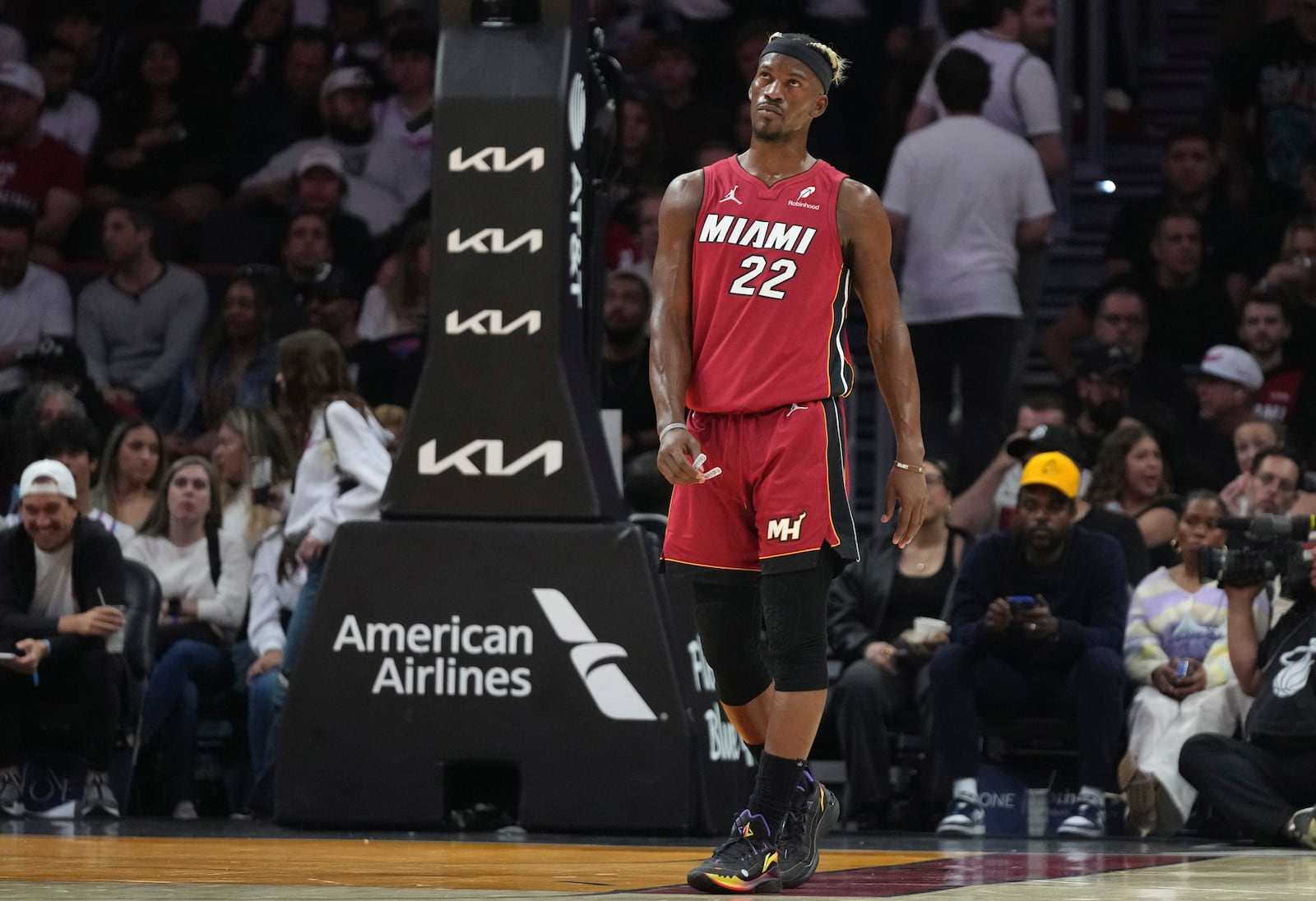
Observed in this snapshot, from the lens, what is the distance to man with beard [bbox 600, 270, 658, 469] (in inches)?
404

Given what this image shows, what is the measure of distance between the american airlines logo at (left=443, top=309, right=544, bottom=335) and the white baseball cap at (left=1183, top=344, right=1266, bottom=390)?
4115mm

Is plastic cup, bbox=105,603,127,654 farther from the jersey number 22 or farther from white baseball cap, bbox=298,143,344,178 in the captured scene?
A: the jersey number 22

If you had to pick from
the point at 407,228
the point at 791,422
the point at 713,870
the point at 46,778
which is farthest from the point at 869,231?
the point at 407,228

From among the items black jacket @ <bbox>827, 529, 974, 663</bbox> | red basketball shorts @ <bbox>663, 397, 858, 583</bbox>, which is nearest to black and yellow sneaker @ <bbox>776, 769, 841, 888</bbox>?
red basketball shorts @ <bbox>663, 397, 858, 583</bbox>

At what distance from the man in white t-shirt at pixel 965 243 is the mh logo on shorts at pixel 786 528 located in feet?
16.3

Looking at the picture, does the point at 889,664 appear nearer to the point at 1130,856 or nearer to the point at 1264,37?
the point at 1130,856

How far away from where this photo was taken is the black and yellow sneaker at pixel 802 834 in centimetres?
513

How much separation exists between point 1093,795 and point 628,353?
128 inches

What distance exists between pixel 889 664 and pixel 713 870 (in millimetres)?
3948

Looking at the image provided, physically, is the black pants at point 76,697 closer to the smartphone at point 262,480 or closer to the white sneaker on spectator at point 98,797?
the white sneaker on spectator at point 98,797

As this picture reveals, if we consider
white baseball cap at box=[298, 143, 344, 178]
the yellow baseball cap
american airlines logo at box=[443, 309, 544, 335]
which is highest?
white baseball cap at box=[298, 143, 344, 178]

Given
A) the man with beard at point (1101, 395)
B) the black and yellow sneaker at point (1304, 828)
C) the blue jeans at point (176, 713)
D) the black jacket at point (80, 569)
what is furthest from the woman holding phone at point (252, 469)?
the black and yellow sneaker at point (1304, 828)

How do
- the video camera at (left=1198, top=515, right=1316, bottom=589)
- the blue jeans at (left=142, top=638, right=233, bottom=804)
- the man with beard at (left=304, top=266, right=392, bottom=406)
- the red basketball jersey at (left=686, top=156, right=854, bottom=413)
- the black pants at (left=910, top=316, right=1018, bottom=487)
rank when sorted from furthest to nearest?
the man with beard at (left=304, top=266, right=392, bottom=406), the black pants at (left=910, top=316, right=1018, bottom=487), the blue jeans at (left=142, top=638, right=233, bottom=804), the video camera at (left=1198, top=515, right=1316, bottom=589), the red basketball jersey at (left=686, top=156, right=854, bottom=413)

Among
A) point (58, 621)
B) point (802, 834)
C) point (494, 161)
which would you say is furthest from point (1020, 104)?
point (802, 834)
